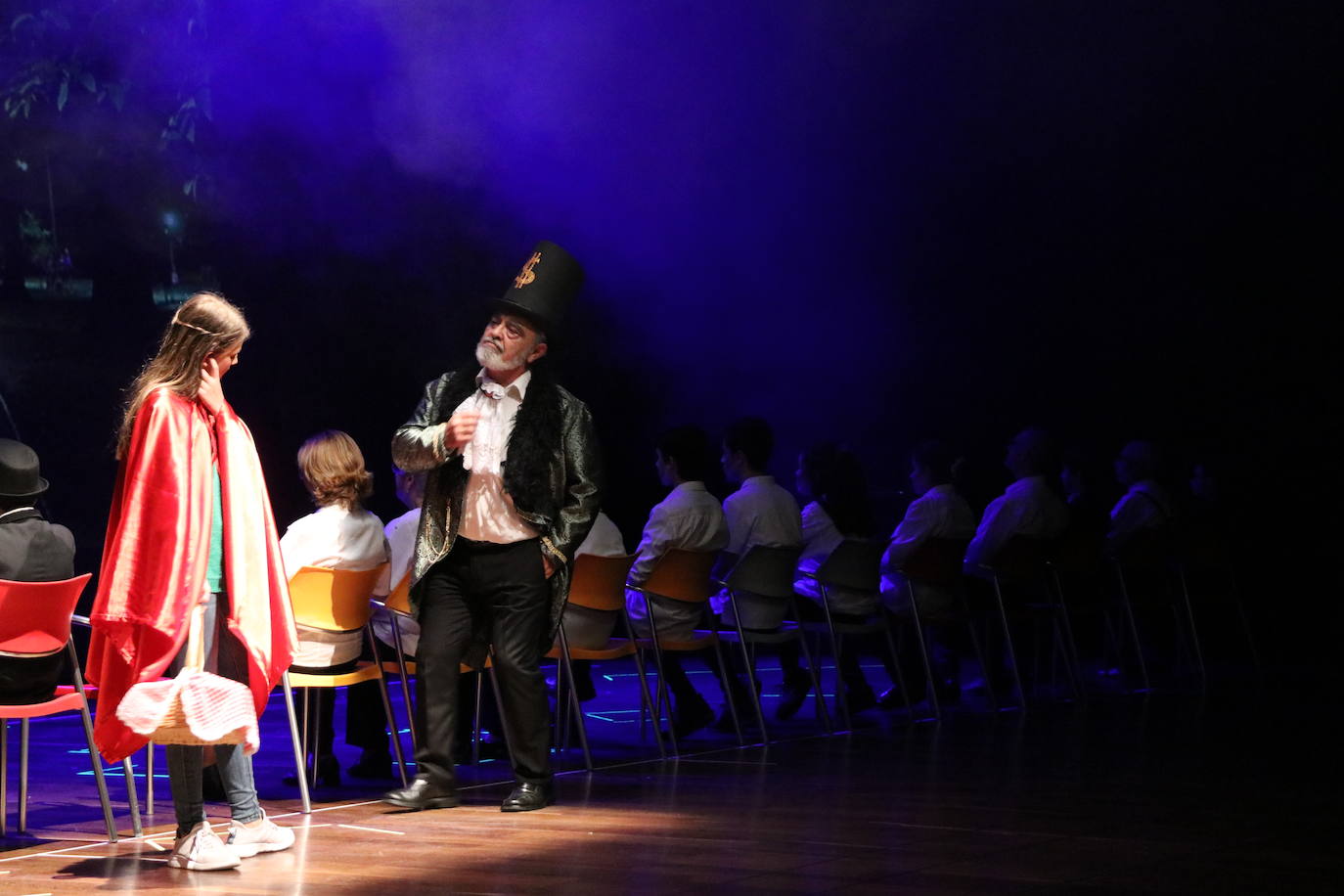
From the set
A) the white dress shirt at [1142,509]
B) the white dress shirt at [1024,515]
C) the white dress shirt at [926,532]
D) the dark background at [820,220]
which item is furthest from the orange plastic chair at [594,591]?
the white dress shirt at [1142,509]

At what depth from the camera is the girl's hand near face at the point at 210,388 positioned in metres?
3.40

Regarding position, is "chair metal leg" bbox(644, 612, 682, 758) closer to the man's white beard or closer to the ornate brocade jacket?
the ornate brocade jacket

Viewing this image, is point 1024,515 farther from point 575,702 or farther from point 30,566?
point 30,566

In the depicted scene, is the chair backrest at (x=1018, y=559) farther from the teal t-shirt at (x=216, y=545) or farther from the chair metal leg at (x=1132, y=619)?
the teal t-shirt at (x=216, y=545)

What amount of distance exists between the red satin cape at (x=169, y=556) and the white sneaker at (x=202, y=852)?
0.74ft

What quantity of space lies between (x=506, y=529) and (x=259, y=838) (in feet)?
3.51

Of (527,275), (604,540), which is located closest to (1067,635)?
(604,540)

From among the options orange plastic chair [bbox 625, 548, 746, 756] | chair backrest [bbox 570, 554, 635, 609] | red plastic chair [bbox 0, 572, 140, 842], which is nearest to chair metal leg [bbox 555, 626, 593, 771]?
chair backrest [bbox 570, 554, 635, 609]

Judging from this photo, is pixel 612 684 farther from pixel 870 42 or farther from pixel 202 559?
pixel 202 559

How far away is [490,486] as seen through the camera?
4246mm

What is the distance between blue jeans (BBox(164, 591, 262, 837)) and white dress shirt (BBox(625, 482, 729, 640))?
2200 mm

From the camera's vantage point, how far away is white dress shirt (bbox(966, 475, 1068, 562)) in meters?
7.15

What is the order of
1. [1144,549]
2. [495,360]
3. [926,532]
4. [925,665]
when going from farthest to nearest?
[1144,549]
[926,532]
[925,665]
[495,360]

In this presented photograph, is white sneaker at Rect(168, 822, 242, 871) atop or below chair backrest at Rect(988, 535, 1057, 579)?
below
